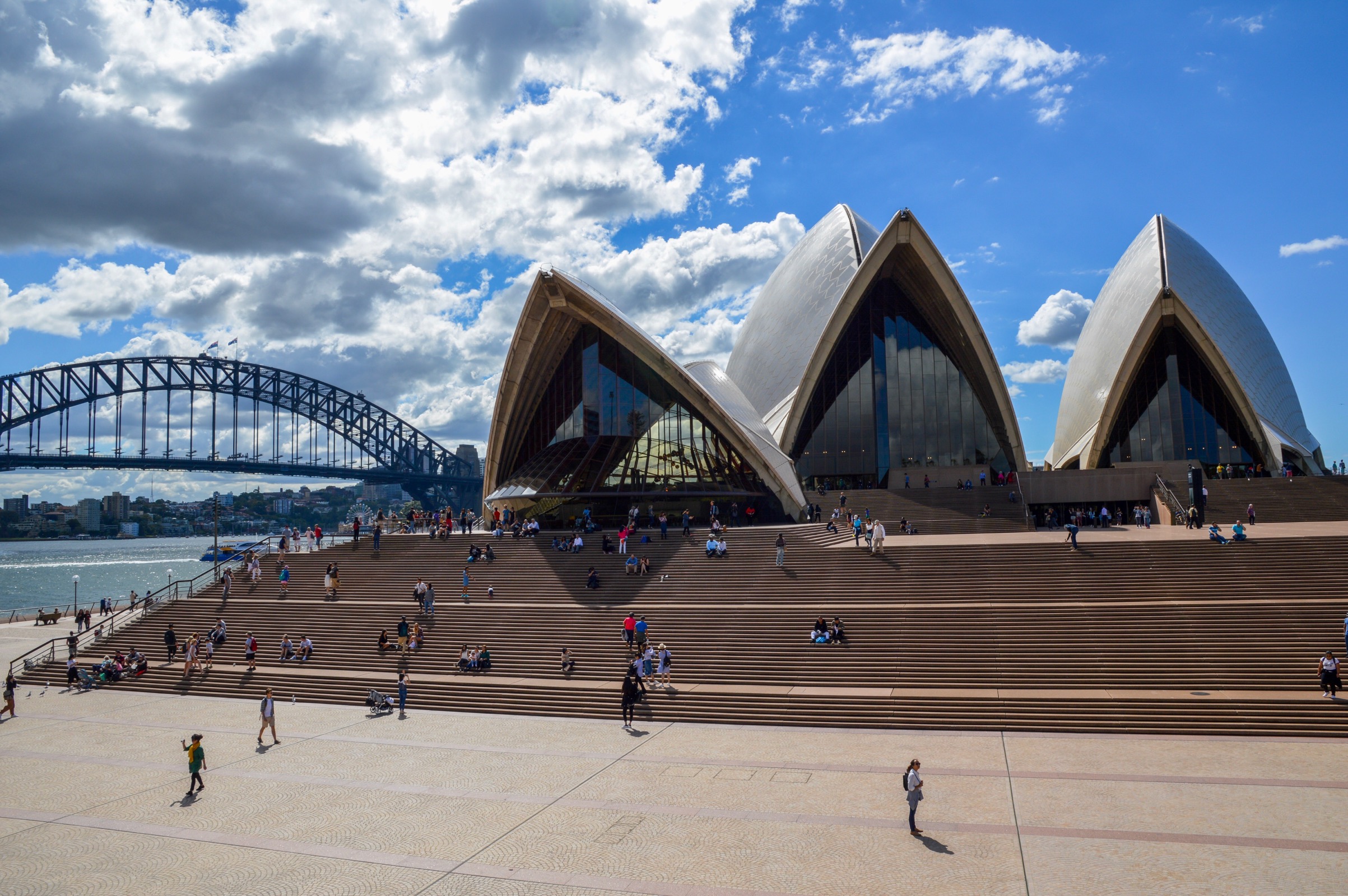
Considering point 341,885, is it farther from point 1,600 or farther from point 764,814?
point 1,600

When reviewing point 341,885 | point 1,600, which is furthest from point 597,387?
point 1,600

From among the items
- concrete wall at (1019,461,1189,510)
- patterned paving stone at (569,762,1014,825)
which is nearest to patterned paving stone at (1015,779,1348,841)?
patterned paving stone at (569,762,1014,825)

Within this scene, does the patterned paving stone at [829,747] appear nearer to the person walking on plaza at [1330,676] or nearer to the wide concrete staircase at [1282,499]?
the person walking on plaza at [1330,676]

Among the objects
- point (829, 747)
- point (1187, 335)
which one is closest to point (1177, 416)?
point (1187, 335)

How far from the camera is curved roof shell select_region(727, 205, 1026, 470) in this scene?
36531 mm

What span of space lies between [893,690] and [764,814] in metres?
6.56

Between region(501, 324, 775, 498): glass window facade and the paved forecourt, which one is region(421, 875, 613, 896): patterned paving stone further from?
region(501, 324, 775, 498): glass window facade

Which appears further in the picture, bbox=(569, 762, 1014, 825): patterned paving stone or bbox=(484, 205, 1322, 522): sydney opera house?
bbox=(484, 205, 1322, 522): sydney opera house

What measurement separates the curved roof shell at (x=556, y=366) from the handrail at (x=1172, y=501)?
13.1 meters

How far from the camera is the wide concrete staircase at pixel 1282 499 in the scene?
26922mm

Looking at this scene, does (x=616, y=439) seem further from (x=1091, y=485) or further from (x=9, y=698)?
(x=9, y=698)

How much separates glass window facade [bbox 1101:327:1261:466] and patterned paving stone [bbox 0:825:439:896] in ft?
133

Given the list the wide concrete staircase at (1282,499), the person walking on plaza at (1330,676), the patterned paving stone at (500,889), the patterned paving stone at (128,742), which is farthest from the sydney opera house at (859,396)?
the patterned paving stone at (500,889)

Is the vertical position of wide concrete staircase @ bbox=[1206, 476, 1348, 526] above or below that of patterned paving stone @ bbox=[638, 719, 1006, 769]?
above
